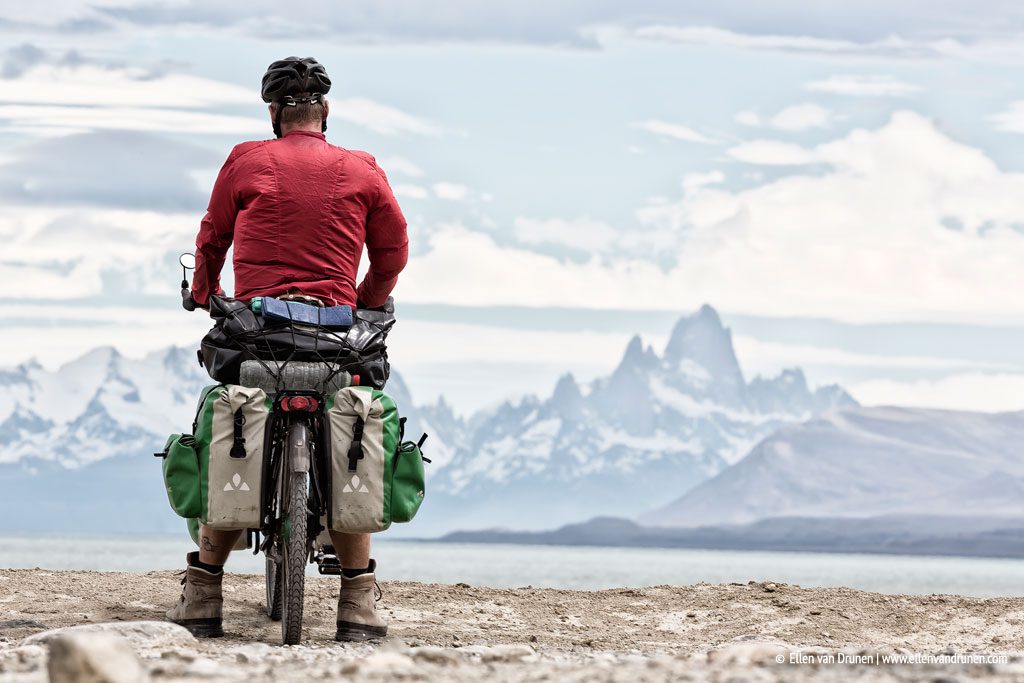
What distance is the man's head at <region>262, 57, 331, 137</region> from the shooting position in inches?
293

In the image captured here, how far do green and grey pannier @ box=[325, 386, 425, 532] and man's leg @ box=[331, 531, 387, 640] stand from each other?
43cm

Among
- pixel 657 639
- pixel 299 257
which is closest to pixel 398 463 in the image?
pixel 299 257

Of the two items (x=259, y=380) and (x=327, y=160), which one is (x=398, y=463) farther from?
(x=327, y=160)

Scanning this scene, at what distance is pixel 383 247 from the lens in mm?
7621

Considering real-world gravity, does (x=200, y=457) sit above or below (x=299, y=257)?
below

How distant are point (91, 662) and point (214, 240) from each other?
343 centimetres

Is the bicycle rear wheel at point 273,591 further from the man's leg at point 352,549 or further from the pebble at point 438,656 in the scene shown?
the pebble at point 438,656

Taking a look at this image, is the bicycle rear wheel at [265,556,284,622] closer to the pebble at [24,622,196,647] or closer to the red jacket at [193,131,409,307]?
the pebble at [24,622,196,647]

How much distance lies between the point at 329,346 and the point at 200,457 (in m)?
0.78

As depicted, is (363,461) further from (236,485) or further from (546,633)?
(546,633)

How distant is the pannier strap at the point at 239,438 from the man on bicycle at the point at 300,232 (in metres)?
0.67

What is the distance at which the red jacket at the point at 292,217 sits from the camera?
7.18 metres

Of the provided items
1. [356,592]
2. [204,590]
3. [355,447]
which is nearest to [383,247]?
[355,447]

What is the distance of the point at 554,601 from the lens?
403 inches
